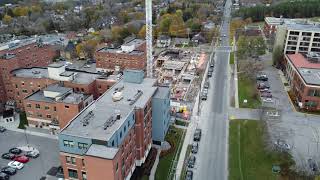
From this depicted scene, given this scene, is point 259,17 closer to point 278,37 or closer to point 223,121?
point 278,37

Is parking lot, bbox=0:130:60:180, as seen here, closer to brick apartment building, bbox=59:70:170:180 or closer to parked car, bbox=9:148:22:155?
Result: parked car, bbox=9:148:22:155

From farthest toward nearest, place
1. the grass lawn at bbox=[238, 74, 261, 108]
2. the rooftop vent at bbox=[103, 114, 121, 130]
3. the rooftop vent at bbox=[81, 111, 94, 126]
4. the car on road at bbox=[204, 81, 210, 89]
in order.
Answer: the car on road at bbox=[204, 81, 210, 89], the grass lawn at bbox=[238, 74, 261, 108], the rooftop vent at bbox=[81, 111, 94, 126], the rooftop vent at bbox=[103, 114, 121, 130]

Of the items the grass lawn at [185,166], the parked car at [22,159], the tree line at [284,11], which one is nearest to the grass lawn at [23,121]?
the parked car at [22,159]

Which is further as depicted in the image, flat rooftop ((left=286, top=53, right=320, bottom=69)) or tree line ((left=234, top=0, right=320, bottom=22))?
tree line ((left=234, top=0, right=320, bottom=22))

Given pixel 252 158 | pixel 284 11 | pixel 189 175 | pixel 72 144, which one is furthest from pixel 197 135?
pixel 284 11

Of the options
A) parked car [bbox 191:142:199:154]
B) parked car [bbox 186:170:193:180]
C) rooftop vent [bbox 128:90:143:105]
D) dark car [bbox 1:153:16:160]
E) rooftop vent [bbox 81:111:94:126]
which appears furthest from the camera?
parked car [bbox 191:142:199:154]

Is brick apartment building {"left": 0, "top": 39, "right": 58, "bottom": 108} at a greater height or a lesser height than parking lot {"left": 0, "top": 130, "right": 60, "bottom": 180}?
greater

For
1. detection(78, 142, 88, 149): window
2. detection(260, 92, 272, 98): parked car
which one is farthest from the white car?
detection(260, 92, 272, 98): parked car
